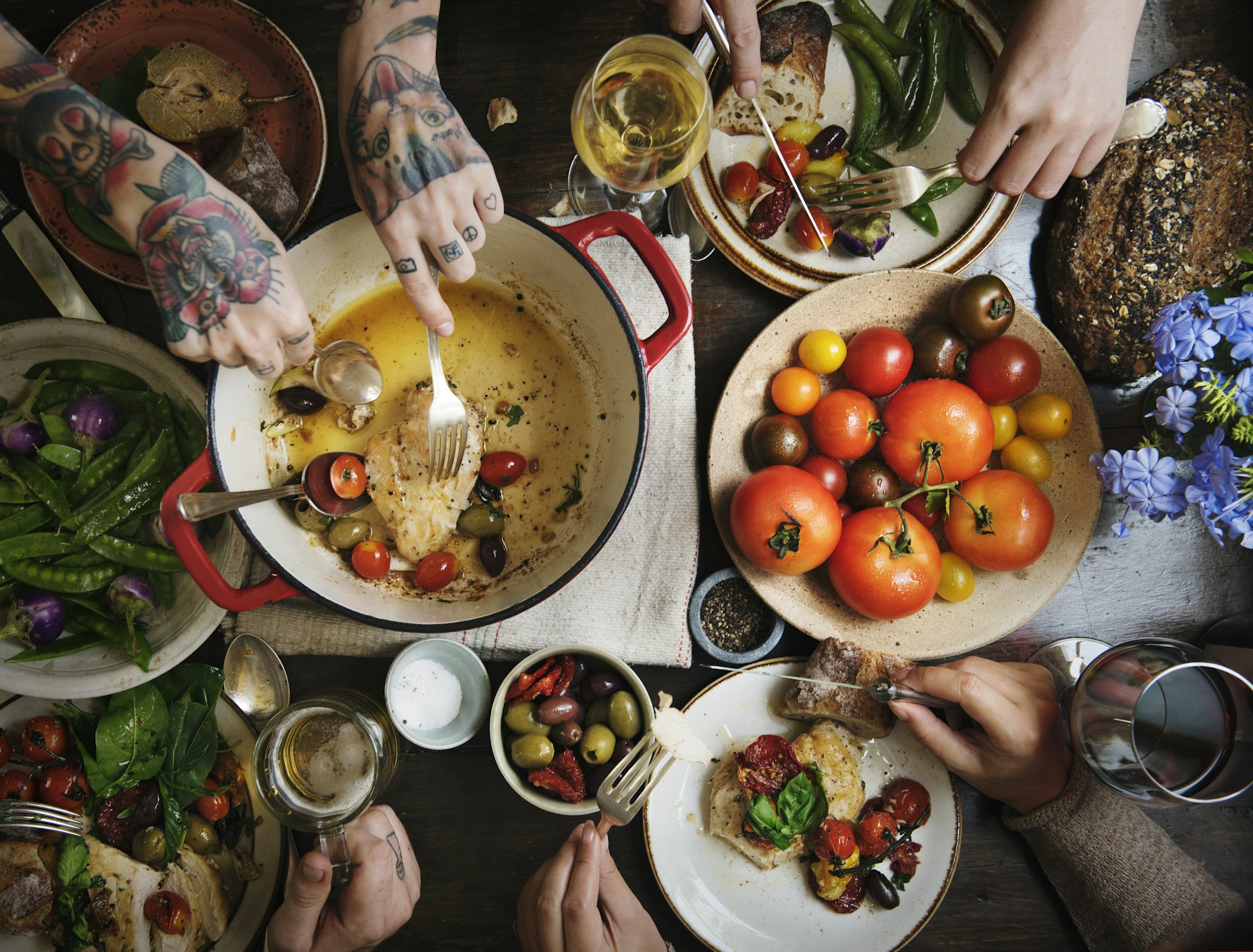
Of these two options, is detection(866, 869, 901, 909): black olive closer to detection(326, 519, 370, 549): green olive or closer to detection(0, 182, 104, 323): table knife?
detection(326, 519, 370, 549): green olive

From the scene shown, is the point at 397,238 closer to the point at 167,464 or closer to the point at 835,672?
the point at 167,464

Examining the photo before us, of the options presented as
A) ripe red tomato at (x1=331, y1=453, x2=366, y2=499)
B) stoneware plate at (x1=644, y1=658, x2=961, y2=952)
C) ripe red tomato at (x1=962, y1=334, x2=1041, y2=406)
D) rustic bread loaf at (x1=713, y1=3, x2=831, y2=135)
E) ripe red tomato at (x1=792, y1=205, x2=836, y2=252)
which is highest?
rustic bread loaf at (x1=713, y1=3, x2=831, y2=135)

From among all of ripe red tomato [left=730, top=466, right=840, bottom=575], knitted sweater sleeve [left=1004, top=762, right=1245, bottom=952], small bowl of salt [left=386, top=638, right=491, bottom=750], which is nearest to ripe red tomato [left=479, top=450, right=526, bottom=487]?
small bowl of salt [left=386, top=638, right=491, bottom=750]

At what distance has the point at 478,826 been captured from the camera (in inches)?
69.5

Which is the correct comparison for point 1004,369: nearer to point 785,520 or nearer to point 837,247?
point 837,247

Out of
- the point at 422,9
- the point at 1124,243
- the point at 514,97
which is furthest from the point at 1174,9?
the point at 422,9

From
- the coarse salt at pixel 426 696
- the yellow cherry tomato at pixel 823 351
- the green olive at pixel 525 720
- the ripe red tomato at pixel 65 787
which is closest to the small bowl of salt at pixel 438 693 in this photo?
the coarse salt at pixel 426 696

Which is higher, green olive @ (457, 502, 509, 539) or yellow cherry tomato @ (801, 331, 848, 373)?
yellow cherry tomato @ (801, 331, 848, 373)

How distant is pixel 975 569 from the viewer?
171 centimetres

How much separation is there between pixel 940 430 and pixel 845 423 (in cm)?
20

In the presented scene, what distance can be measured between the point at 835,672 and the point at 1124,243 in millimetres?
1138

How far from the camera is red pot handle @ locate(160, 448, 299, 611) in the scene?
4.37 ft

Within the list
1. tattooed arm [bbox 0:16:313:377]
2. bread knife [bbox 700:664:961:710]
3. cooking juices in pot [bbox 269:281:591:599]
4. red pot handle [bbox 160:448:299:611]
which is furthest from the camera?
cooking juices in pot [bbox 269:281:591:599]

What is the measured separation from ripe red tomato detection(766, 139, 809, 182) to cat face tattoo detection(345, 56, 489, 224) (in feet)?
2.52
